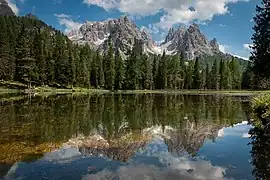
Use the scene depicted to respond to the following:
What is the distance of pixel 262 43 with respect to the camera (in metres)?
54.0

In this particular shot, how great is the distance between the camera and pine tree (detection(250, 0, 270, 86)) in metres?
52.4

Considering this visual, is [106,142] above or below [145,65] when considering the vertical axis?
below

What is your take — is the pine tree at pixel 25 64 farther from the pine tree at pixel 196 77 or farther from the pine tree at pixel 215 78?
the pine tree at pixel 215 78

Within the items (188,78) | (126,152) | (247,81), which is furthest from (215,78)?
(126,152)

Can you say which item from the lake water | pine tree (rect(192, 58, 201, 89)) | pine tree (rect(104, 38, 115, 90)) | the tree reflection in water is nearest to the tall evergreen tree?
pine tree (rect(192, 58, 201, 89))

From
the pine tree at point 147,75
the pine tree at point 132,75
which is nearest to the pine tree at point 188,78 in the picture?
the pine tree at point 147,75

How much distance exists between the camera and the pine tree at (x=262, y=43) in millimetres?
52438

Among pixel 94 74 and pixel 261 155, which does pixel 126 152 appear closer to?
pixel 261 155

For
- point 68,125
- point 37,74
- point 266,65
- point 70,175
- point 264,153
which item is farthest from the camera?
point 37,74

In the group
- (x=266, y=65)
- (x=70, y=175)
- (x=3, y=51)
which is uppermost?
(x=3, y=51)

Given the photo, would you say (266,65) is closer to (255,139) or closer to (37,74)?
(255,139)

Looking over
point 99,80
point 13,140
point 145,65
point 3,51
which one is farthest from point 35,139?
point 145,65

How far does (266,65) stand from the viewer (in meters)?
51.8

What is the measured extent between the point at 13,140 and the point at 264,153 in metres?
15.0
